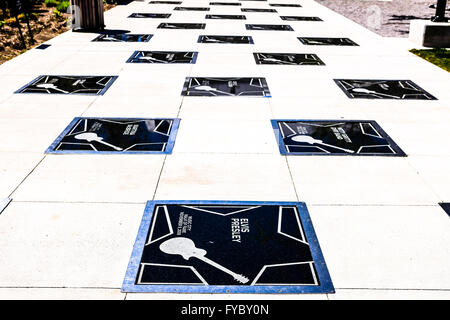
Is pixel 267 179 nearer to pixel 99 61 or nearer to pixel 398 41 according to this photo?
pixel 99 61

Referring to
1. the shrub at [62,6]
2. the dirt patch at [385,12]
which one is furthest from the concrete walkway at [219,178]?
the shrub at [62,6]

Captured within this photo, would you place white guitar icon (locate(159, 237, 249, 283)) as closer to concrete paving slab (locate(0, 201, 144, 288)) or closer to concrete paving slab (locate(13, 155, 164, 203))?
concrete paving slab (locate(0, 201, 144, 288))

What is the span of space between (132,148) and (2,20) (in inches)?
406

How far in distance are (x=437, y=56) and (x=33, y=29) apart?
10241mm

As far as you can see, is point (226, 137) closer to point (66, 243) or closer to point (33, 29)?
point (66, 243)

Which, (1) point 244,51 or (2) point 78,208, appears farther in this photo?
(1) point 244,51

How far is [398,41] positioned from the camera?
11555mm

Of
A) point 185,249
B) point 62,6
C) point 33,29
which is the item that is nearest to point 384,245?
point 185,249

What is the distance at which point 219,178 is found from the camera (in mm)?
4695

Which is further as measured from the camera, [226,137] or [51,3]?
[51,3]

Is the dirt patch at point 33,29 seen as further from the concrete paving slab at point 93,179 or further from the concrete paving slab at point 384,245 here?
the concrete paving slab at point 384,245

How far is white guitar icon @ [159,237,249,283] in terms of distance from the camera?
3.45m

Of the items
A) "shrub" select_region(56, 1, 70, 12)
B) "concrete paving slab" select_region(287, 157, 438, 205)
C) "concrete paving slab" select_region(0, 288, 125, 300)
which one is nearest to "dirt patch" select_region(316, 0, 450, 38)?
"concrete paving slab" select_region(287, 157, 438, 205)
